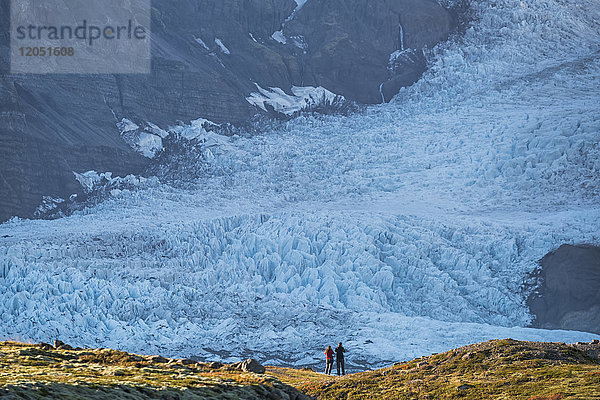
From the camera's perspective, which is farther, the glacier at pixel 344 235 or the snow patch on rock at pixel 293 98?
the snow patch on rock at pixel 293 98

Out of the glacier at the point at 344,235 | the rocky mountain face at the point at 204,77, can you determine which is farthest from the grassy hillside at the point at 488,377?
the rocky mountain face at the point at 204,77

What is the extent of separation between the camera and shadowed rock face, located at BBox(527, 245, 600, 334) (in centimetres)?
5000

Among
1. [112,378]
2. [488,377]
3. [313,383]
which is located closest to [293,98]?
[313,383]

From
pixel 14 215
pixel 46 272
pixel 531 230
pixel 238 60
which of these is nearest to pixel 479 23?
pixel 238 60

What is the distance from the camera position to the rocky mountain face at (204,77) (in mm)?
65625

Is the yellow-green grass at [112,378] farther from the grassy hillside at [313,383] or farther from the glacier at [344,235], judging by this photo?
the glacier at [344,235]

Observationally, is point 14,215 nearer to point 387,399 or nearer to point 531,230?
point 531,230

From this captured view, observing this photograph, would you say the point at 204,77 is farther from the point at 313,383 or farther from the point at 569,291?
the point at 313,383

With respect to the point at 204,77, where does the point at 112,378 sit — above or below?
below

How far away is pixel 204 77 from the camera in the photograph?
86.2 m

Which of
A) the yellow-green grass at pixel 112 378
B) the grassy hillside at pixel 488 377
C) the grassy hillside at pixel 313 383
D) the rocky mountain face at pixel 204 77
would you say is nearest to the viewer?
the yellow-green grass at pixel 112 378

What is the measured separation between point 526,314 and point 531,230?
672cm

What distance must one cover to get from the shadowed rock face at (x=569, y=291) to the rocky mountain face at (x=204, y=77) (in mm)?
36803

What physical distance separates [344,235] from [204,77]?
39965mm
